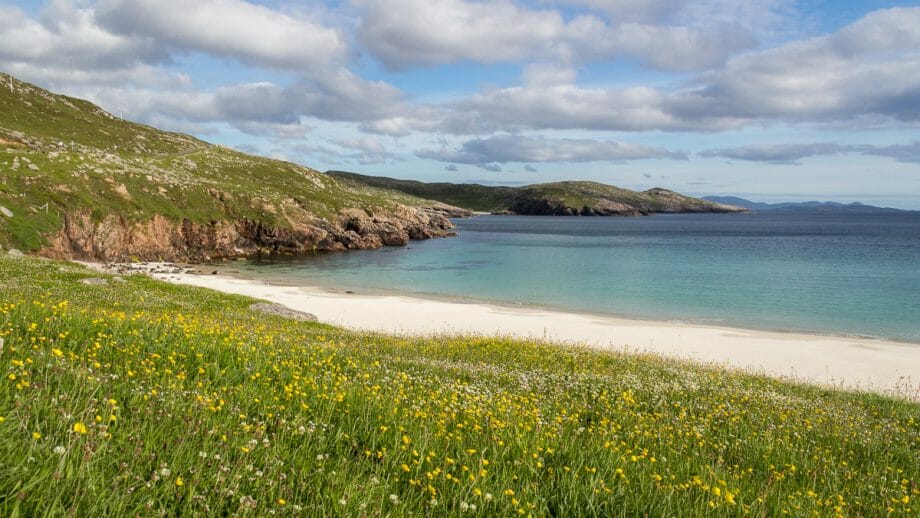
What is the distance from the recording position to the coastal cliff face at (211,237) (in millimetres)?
54562

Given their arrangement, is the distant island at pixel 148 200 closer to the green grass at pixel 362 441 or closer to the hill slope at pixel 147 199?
the hill slope at pixel 147 199

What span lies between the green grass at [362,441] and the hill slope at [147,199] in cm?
4919

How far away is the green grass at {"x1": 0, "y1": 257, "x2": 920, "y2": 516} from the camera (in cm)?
444

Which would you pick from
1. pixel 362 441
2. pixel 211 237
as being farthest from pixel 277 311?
pixel 211 237

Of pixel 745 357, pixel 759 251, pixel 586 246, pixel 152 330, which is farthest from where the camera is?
pixel 586 246

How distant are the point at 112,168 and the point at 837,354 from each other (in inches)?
3185

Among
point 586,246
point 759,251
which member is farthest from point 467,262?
point 759,251

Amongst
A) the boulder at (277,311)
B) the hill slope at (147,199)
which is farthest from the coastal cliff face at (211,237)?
the boulder at (277,311)

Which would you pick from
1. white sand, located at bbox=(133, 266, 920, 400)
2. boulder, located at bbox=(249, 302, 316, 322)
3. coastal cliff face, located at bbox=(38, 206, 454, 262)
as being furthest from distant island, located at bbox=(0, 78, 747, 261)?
boulder, located at bbox=(249, 302, 316, 322)

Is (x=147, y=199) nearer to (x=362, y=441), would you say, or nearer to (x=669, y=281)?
(x=669, y=281)

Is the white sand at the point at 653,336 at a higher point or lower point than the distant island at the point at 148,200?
lower

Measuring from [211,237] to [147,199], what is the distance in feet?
30.5

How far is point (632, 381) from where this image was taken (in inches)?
553

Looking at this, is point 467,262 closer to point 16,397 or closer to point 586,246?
point 586,246
